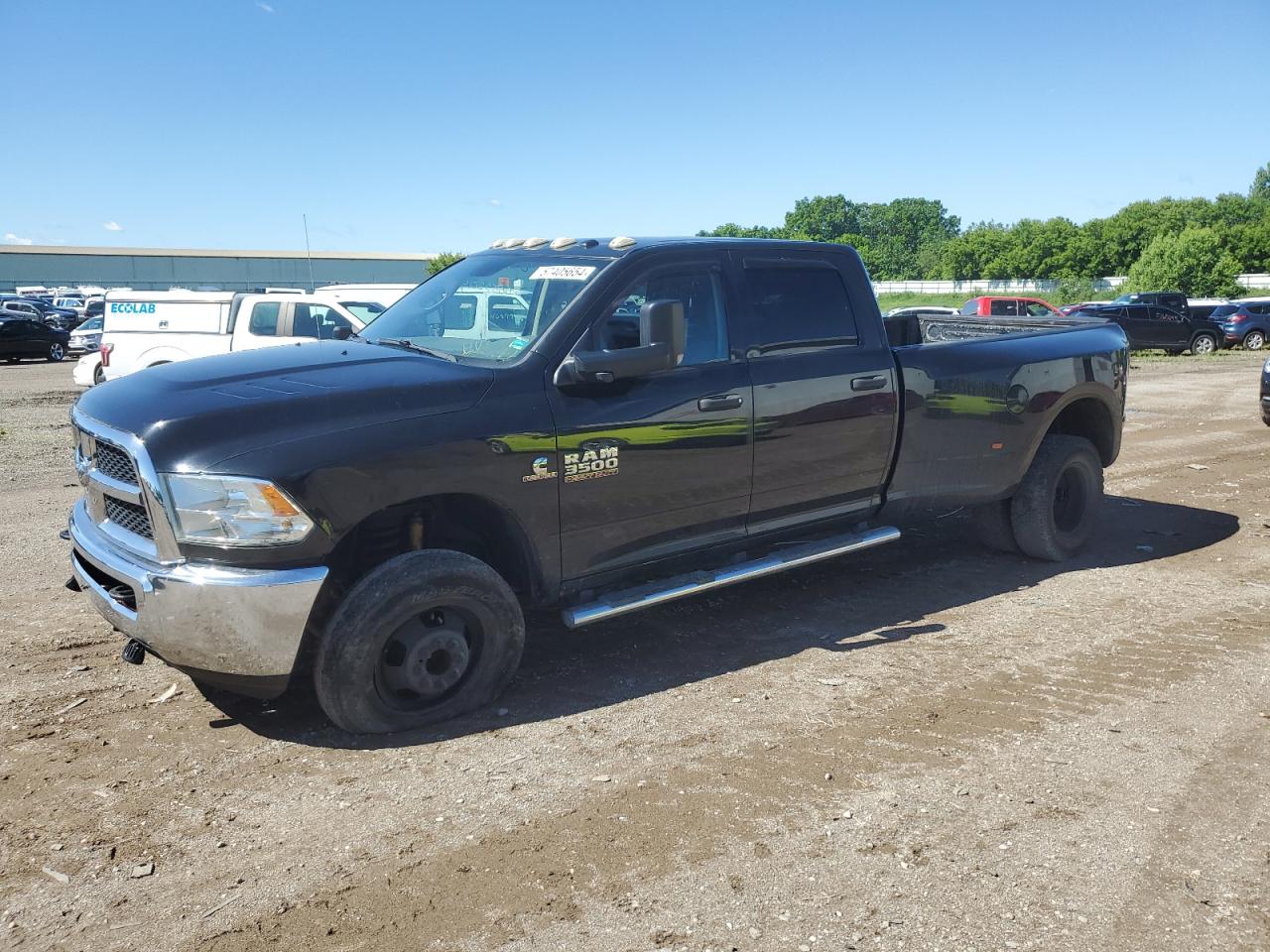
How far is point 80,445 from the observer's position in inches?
169

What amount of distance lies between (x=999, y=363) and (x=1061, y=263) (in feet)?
314

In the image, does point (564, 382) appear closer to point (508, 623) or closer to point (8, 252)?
point (508, 623)

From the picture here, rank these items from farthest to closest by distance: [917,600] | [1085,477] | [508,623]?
[1085,477] < [917,600] < [508,623]

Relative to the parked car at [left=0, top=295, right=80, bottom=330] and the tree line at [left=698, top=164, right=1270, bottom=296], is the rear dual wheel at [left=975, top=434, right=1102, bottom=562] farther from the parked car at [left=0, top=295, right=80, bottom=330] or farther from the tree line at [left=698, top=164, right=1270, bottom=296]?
the tree line at [left=698, top=164, right=1270, bottom=296]

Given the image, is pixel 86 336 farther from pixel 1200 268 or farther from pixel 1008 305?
pixel 1200 268

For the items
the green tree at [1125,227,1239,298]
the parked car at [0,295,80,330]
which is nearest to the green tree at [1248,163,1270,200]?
the green tree at [1125,227,1239,298]

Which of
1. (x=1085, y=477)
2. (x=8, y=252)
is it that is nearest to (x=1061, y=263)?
(x=8, y=252)

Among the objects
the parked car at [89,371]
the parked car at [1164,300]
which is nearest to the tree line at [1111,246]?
the parked car at [1164,300]

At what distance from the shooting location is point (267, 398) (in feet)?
12.4

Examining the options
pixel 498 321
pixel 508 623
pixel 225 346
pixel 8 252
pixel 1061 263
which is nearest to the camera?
pixel 508 623

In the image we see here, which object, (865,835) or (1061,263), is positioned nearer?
(865,835)

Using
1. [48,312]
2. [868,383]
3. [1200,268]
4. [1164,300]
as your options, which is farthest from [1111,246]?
[868,383]

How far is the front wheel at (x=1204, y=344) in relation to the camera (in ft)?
93.7

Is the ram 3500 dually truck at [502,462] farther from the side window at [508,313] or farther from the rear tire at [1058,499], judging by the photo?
the rear tire at [1058,499]
